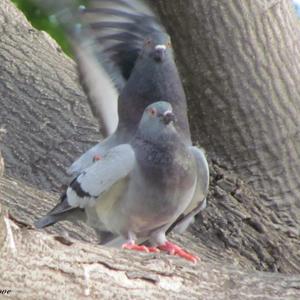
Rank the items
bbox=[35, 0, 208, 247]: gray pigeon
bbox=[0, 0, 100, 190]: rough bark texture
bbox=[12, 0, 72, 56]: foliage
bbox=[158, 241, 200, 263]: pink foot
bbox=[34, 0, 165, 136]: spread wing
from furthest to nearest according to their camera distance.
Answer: bbox=[12, 0, 72, 56]: foliage < bbox=[0, 0, 100, 190]: rough bark texture < bbox=[34, 0, 165, 136]: spread wing < bbox=[35, 0, 208, 247]: gray pigeon < bbox=[158, 241, 200, 263]: pink foot

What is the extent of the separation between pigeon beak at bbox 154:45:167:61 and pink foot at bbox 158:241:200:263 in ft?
3.12

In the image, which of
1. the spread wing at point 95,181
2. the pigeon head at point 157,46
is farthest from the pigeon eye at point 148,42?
the spread wing at point 95,181

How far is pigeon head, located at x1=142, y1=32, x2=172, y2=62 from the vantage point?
5.38 meters

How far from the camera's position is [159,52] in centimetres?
537

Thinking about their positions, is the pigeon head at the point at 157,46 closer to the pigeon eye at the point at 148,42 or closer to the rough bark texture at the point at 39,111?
the pigeon eye at the point at 148,42

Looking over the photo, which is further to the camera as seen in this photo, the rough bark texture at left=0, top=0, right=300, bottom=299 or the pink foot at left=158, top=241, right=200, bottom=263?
the rough bark texture at left=0, top=0, right=300, bottom=299

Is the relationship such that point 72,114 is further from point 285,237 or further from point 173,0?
point 285,237

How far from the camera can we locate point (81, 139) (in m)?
6.22

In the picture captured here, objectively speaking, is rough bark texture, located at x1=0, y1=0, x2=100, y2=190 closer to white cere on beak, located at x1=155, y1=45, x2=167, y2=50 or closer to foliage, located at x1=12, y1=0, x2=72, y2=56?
white cere on beak, located at x1=155, y1=45, x2=167, y2=50

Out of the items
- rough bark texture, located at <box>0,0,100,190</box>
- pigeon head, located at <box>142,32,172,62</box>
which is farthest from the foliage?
pigeon head, located at <box>142,32,172,62</box>

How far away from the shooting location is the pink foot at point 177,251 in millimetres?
4581

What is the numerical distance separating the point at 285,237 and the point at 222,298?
1.77 meters

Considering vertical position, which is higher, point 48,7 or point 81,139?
point 48,7

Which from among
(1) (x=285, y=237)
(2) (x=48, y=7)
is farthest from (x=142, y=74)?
(1) (x=285, y=237)
